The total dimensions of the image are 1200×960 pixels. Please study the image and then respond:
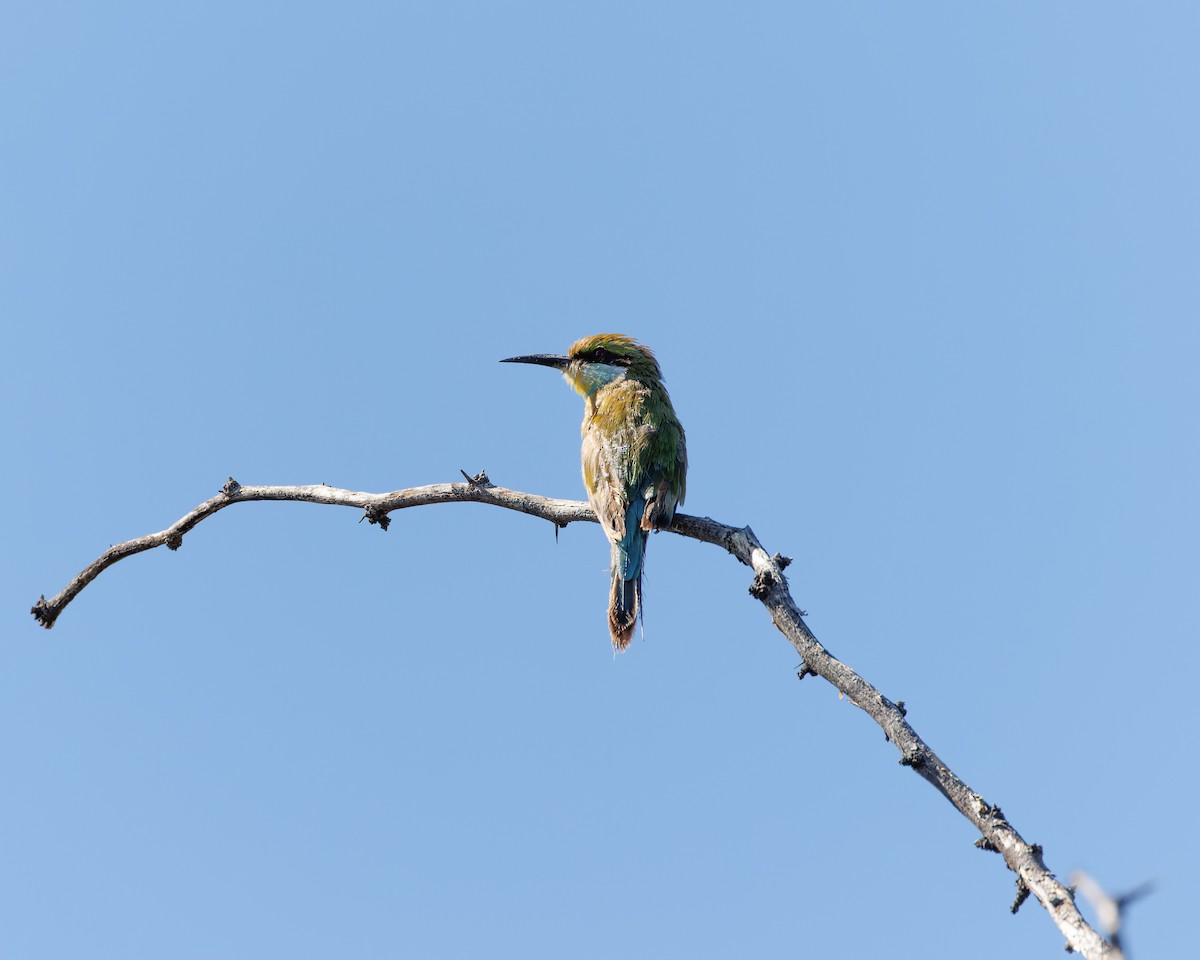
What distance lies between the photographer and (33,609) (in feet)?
17.5

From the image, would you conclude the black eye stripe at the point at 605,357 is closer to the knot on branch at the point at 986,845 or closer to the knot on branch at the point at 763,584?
the knot on branch at the point at 763,584

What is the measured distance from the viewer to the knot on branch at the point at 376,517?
16.2 feet

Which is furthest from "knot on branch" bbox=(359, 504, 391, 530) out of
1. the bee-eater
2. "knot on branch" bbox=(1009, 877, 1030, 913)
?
"knot on branch" bbox=(1009, 877, 1030, 913)

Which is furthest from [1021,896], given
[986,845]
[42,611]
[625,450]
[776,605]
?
[42,611]

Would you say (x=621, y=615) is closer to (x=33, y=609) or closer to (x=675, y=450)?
(x=675, y=450)

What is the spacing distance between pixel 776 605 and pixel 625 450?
2055 mm

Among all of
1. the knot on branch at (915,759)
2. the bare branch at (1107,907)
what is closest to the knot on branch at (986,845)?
the knot on branch at (915,759)

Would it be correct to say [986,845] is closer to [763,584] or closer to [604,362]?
[763,584]

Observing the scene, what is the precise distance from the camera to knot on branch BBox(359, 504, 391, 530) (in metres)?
4.93

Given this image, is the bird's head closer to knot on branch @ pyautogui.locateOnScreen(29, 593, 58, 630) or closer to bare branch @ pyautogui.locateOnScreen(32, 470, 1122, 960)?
bare branch @ pyautogui.locateOnScreen(32, 470, 1122, 960)

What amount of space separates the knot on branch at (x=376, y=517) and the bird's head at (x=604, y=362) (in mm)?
2184

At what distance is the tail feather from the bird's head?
6.27 feet

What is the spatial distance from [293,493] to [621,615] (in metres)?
1.60

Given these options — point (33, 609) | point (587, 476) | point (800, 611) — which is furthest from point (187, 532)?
point (800, 611)
